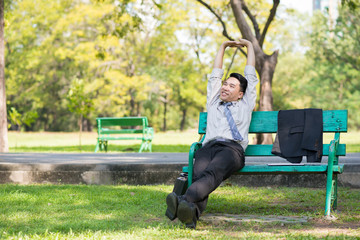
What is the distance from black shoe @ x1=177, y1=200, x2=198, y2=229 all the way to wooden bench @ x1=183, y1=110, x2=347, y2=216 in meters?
0.66

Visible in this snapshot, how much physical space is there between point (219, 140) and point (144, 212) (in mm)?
1108

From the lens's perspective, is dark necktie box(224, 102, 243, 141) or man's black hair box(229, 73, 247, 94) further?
man's black hair box(229, 73, 247, 94)

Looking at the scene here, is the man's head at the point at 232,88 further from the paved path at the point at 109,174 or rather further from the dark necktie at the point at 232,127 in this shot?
the paved path at the point at 109,174

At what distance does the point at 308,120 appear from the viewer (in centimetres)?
521

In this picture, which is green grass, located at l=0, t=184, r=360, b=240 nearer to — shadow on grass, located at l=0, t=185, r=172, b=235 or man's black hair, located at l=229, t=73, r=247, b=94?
shadow on grass, located at l=0, t=185, r=172, b=235

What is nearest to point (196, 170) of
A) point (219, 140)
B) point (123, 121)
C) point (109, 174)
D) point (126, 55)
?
point (219, 140)

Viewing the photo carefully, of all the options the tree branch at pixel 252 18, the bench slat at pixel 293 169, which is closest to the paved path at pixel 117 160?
the bench slat at pixel 293 169

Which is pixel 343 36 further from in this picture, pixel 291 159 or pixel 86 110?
pixel 291 159

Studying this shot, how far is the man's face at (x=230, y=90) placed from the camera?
5234 mm

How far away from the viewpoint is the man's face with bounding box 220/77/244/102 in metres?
5.23

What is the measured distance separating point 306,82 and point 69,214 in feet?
156

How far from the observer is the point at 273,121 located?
5.54 metres

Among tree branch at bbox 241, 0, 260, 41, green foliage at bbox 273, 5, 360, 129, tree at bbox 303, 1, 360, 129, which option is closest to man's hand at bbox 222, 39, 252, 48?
tree branch at bbox 241, 0, 260, 41

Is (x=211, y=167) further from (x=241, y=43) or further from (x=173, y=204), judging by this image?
(x=241, y=43)
